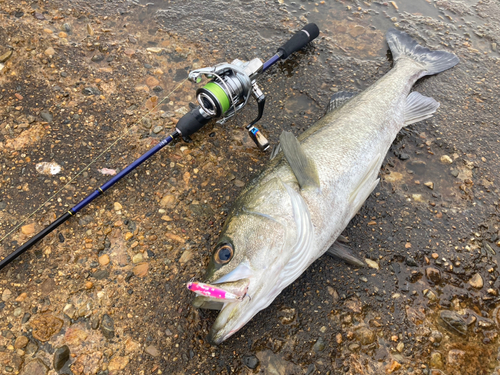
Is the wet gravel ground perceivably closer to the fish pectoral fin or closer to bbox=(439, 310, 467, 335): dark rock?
bbox=(439, 310, 467, 335): dark rock

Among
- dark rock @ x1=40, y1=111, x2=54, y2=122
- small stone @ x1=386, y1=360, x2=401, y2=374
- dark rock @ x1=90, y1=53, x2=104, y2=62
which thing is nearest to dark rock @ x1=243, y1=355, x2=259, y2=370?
small stone @ x1=386, y1=360, x2=401, y2=374

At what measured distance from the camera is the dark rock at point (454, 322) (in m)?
2.58

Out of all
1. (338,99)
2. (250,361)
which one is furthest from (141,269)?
(338,99)

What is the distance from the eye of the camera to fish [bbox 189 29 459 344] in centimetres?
225

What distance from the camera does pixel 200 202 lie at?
3.13 meters

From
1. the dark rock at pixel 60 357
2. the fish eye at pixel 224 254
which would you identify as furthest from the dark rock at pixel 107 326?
the fish eye at pixel 224 254

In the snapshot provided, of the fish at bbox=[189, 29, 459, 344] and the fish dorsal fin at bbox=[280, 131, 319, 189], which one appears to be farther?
the fish dorsal fin at bbox=[280, 131, 319, 189]

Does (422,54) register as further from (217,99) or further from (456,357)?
(456,357)

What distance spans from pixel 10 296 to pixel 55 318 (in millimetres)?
464

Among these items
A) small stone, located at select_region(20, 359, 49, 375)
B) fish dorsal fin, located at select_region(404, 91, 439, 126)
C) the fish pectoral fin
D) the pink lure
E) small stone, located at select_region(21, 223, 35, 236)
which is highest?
fish dorsal fin, located at select_region(404, 91, 439, 126)

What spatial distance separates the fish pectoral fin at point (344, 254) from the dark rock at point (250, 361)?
3.65 feet

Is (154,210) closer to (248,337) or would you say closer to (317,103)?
(248,337)

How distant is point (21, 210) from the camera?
9.71ft

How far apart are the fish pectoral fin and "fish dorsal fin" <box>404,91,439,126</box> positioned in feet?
6.02
